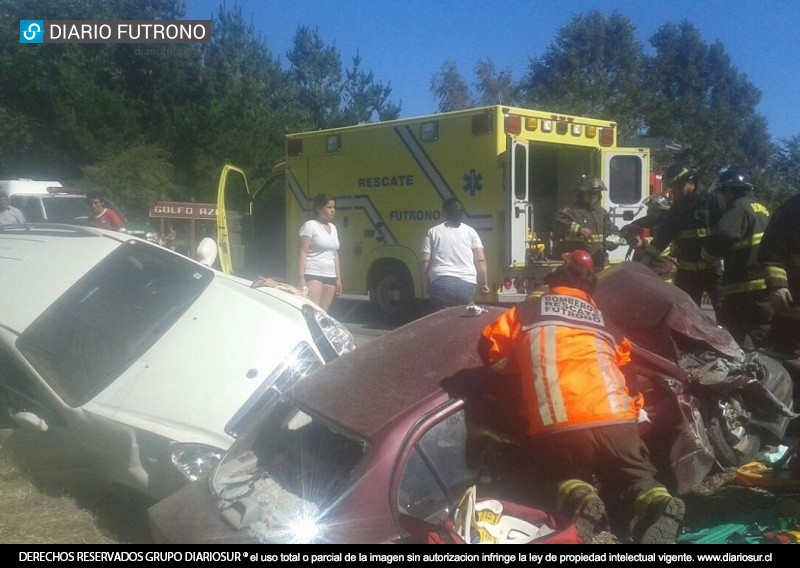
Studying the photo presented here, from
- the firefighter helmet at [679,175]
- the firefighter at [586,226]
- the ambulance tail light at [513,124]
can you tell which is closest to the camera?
the firefighter helmet at [679,175]

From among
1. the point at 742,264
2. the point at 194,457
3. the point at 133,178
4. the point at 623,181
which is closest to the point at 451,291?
the point at 742,264

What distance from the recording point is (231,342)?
457cm

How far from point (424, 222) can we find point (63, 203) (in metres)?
11.7

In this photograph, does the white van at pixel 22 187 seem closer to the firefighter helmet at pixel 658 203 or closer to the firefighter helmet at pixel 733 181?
the firefighter helmet at pixel 658 203

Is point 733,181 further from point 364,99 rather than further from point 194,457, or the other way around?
point 364,99

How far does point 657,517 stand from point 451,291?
387 centimetres

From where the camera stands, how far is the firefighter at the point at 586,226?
7.11m

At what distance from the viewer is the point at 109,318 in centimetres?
488

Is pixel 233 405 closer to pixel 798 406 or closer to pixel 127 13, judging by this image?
pixel 798 406

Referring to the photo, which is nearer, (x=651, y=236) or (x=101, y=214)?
(x=651, y=236)

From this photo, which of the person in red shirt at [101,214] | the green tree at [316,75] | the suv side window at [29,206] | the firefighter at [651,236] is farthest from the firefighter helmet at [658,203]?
the green tree at [316,75]

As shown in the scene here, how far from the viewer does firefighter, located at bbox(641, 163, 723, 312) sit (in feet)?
20.3

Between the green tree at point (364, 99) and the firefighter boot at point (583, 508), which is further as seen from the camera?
the green tree at point (364, 99)

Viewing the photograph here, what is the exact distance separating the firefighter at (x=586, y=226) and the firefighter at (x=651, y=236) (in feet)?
0.84
